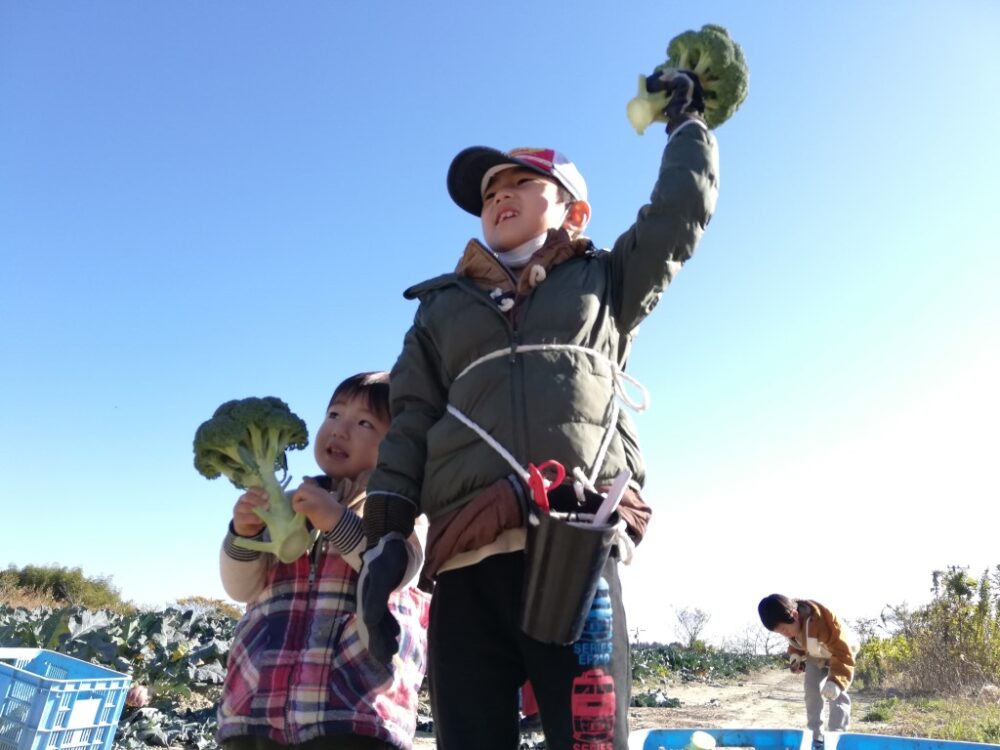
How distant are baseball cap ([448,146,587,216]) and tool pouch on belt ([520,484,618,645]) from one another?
112cm

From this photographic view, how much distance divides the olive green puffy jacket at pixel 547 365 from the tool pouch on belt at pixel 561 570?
21 cm

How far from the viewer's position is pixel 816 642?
22.2ft

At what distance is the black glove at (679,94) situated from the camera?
6.46ft

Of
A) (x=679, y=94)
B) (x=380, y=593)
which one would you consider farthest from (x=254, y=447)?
(x=679, y=94)

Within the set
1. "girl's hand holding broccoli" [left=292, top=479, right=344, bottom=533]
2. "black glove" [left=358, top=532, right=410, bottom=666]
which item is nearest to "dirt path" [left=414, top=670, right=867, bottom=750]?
"girl's hand holding broccoli" [left=292, top=479, right=344, bottom=533]

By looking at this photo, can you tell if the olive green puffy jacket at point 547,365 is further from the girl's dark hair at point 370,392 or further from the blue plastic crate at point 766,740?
the blue plastic crate at point 766,740

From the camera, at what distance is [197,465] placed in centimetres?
256

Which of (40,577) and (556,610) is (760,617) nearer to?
(556,610)

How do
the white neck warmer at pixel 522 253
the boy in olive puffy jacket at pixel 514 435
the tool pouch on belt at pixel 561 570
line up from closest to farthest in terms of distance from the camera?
1. the tool pouch on belt at pixel 561 570
2. the boy in olive puffy jacket at pixel 514 435
3. the white neck warmer at pixel 522 253

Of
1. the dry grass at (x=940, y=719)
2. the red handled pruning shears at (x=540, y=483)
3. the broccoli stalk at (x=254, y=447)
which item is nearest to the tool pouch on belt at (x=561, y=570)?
the red handled pruning shears at (x=540, y=483)

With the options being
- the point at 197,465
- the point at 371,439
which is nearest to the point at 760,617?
the point at 371,439

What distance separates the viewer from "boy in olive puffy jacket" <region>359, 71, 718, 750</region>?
161 centimetres

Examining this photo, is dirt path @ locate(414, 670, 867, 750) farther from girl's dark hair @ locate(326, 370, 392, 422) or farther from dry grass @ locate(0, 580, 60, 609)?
dry grass @ locate(0, 580, 60, 609)

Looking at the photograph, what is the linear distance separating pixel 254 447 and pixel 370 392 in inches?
18.3
